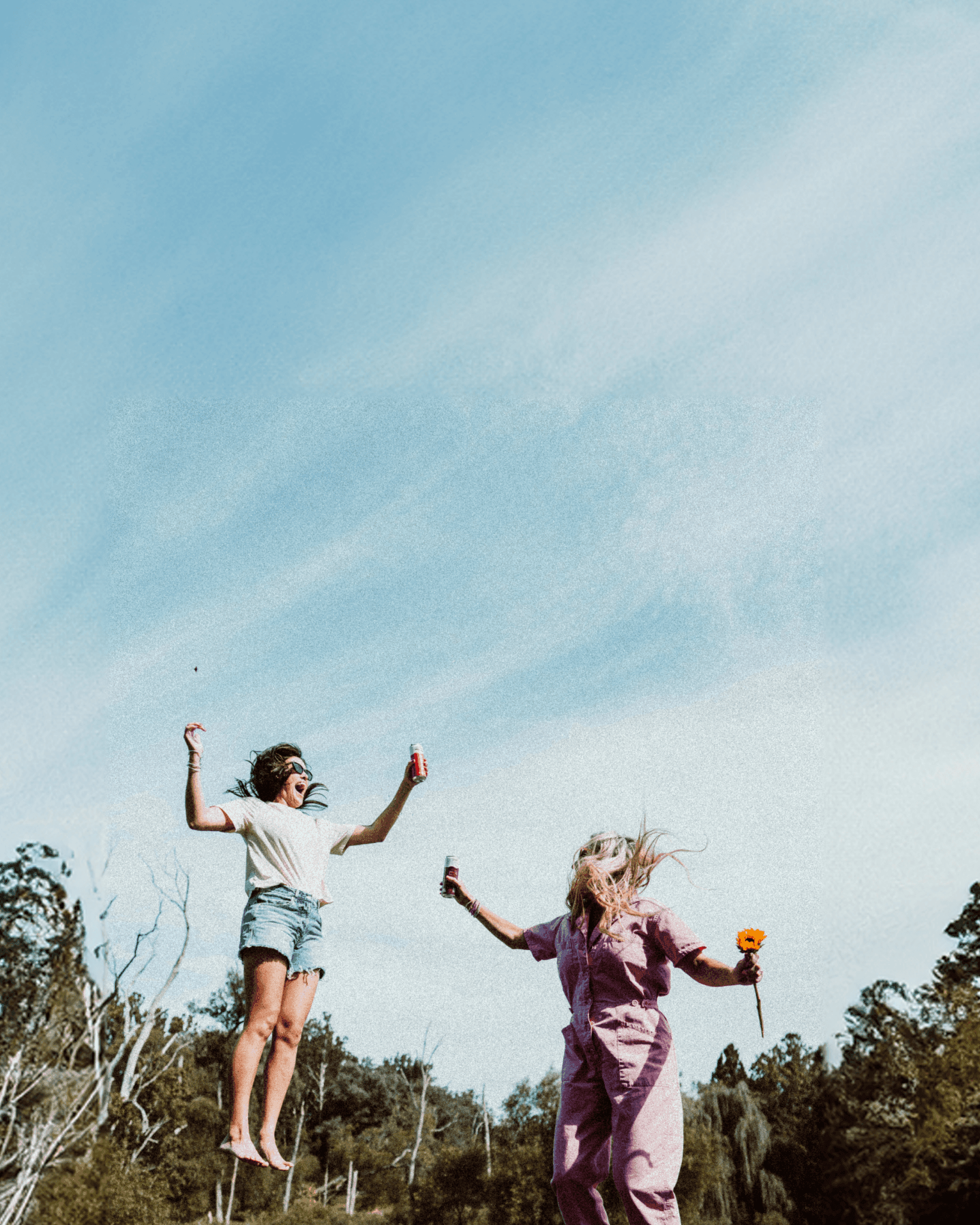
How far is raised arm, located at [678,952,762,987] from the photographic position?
386 centimetres

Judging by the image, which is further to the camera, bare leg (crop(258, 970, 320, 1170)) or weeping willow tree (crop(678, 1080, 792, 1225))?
weeping willow tree (crop(678, 1080, 792, 1225))

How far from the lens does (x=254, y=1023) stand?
4555mm

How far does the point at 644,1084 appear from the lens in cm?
396

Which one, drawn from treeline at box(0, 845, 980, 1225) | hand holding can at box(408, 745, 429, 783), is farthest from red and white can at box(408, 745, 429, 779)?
treeline at box(0, 845, 980, 1225)

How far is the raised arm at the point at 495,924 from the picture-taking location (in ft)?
15.8

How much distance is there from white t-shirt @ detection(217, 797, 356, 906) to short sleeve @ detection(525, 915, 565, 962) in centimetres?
94

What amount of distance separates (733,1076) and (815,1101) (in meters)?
7.92

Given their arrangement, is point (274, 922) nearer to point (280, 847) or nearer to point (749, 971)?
point (280, 847)

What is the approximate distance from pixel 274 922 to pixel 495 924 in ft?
3.17

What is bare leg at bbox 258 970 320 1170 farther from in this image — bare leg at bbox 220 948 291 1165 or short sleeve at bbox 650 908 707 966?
short sleeve at bbox 650 908 707 966

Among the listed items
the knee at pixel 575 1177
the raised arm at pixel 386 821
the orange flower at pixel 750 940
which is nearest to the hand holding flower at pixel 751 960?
the orange flower at pixel 750 940

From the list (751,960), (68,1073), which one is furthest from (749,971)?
(68,1073)

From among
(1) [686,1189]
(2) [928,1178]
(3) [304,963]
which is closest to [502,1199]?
(1) [686,1189]

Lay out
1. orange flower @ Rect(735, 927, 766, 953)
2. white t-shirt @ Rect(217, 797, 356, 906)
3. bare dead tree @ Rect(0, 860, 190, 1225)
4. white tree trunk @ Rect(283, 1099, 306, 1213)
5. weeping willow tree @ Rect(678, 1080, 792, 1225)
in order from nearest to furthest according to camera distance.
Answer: orange flower @ Rect(735, 927, 766, 953) < white t-shirt @ Rect(217, 797, 356, 906) < bare dead tree @ Rect(0, 860, 190, 1225) < weeping willow tree @ Rect(678, 1080, 792, 1225) < white tree trunk @ Rect(283, 1099, 306, 1213)
